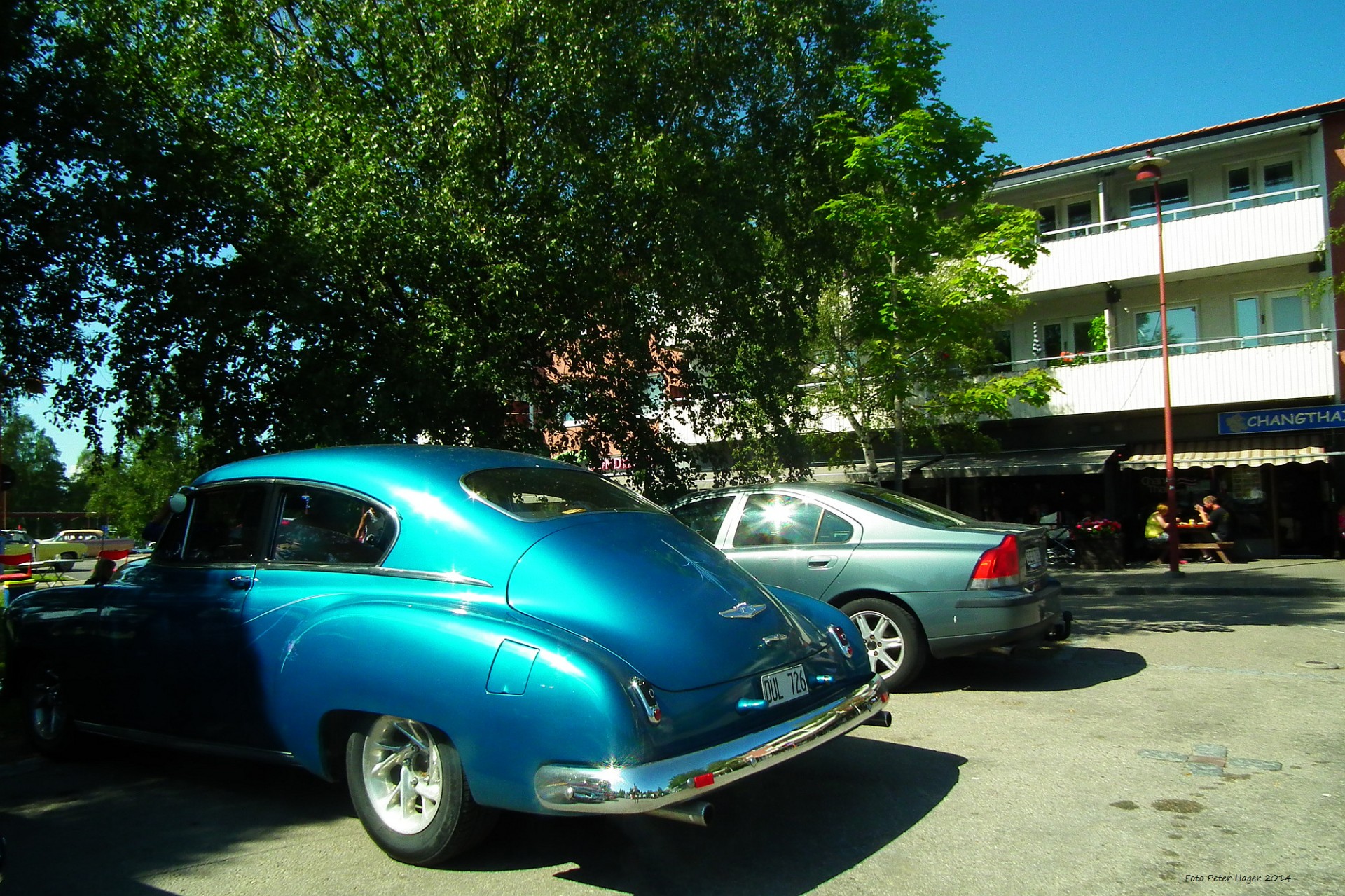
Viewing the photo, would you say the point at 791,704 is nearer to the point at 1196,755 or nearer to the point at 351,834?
the point at 351,834

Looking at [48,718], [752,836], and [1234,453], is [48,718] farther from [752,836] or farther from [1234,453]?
[1234,453]

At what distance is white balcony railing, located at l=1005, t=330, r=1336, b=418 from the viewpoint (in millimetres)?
21750

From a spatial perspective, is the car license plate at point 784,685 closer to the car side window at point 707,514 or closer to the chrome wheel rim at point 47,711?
the car side window at point 707,514

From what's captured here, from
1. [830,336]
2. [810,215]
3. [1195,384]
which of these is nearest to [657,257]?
[810,215]

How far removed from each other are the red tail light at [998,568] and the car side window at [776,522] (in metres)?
1.28

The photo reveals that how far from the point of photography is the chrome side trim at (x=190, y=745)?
4363mm

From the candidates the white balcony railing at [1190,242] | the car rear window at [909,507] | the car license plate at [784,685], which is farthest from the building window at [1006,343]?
the car license plate at [784,685]

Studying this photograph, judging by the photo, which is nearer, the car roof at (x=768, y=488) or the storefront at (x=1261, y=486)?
the car roof at (x=768, y=488)

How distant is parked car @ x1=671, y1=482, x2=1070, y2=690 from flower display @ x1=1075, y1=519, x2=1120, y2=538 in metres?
14.4

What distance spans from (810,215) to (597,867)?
1233cm

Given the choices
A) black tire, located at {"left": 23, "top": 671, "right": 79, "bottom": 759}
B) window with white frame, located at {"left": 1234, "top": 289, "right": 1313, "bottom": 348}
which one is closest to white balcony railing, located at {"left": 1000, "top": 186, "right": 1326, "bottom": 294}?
window with white frame, located at {"left": 1234, "top": 289, "right": 1313, "bottom": 348}

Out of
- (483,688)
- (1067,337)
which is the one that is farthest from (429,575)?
(1067,337)

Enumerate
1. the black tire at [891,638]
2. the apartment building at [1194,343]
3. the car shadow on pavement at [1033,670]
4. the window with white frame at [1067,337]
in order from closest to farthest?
the black tire at [891,638]
the car shadow on pavement at [1033,670]
the apartment building at [1194,343]
the window with white frame at [1067,337]

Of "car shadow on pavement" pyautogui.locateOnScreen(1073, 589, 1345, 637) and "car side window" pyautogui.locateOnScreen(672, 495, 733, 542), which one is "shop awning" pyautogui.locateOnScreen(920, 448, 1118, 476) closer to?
"car shadow on pavement" pyautogui.locateOnScreen(1073, 589, 1345, 637)
